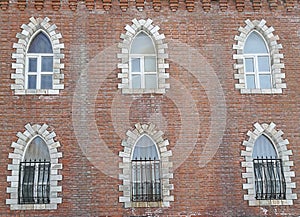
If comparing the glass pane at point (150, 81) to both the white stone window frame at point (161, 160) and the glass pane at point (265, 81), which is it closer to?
the white stone window frame at point (161, 160)

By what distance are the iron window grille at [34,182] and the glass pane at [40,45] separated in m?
3.42

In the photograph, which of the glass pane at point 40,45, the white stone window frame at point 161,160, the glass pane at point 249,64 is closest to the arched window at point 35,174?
the white stone window frame at point 161,160

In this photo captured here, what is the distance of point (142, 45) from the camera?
1415cm

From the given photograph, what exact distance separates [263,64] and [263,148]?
2691 millimetres

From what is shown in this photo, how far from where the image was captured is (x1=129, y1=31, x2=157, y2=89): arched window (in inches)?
545

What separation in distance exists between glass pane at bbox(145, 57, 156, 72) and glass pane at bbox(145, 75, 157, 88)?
22 cm

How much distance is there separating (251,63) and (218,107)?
1882 mm

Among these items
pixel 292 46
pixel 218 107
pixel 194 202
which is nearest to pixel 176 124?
pixel 218 107

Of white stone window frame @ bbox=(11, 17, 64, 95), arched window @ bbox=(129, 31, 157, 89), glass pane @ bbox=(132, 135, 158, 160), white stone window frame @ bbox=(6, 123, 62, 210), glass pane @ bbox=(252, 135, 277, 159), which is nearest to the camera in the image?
white stone window frame @ bbox=(6, 123, 62, 210)

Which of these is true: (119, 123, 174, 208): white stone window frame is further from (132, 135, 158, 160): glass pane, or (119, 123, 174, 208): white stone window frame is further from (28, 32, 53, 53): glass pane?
(28, 32, 53, 53): glass pane

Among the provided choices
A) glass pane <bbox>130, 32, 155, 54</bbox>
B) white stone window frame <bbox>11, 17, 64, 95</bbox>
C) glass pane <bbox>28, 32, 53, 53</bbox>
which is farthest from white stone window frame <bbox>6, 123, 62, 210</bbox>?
glass pane <bbox>130, 32, 155, 54</bbox>

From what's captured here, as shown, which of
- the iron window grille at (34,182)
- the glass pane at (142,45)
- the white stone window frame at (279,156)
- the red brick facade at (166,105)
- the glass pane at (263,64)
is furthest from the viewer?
the glass pane at (263,64)

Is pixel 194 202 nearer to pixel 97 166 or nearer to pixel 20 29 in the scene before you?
pixel 97 166

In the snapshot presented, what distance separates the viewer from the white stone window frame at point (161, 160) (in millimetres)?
12719
